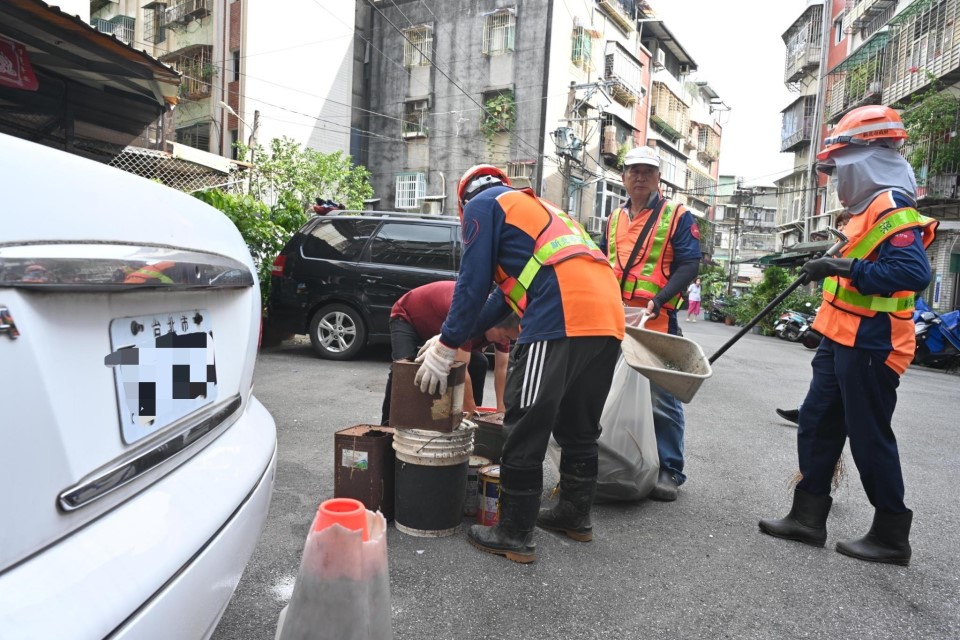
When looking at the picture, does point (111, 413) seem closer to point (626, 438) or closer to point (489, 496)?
point (489, 496)

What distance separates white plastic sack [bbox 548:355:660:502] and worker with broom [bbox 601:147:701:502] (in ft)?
1.11

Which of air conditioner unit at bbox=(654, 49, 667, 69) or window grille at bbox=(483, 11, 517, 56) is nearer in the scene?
window grille at bbox=(483, 11, 517, 56)

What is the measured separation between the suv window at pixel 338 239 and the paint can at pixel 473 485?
184 inches

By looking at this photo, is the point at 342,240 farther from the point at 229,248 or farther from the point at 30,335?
the point at 30,335

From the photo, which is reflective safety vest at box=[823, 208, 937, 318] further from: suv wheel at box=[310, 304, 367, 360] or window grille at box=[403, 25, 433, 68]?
window grille at box=[403, 25, 433, 68]

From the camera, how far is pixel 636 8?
115 ft

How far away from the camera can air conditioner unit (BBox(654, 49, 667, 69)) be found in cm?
3931

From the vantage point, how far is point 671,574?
285 cm

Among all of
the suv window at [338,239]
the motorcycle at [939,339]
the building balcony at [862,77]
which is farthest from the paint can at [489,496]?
the building balcony at [862,77]

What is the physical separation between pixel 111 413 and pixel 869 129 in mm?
3209

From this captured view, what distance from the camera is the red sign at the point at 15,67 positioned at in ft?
19.5

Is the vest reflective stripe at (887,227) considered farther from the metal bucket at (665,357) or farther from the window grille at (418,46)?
the window grille at (418,46)

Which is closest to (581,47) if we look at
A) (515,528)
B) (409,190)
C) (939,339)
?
(409,190)

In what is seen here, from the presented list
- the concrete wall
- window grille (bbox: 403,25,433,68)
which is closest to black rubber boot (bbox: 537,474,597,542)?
the concrete wall
